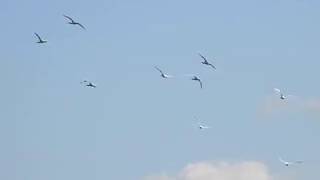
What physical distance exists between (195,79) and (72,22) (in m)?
35.9

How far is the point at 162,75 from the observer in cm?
19712

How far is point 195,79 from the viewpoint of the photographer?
196750 mm

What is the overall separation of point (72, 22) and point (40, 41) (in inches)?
292

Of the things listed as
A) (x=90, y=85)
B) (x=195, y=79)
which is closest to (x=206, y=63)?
(x=195, y=79)

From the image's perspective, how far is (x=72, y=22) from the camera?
570 ft

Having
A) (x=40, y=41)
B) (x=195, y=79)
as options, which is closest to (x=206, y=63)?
(x=195, y=79)

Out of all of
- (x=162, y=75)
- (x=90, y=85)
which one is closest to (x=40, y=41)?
(x=90, y=85)

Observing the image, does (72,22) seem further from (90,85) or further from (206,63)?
(206,63)

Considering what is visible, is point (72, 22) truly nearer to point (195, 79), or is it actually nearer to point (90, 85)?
point (90, 85)

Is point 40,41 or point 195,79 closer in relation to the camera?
point 40,41

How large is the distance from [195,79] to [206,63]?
8.90 m

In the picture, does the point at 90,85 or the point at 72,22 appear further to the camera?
the point at 90,85

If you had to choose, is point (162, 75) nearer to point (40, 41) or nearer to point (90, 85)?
point (90, 85)

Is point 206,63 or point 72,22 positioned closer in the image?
point 72,22
